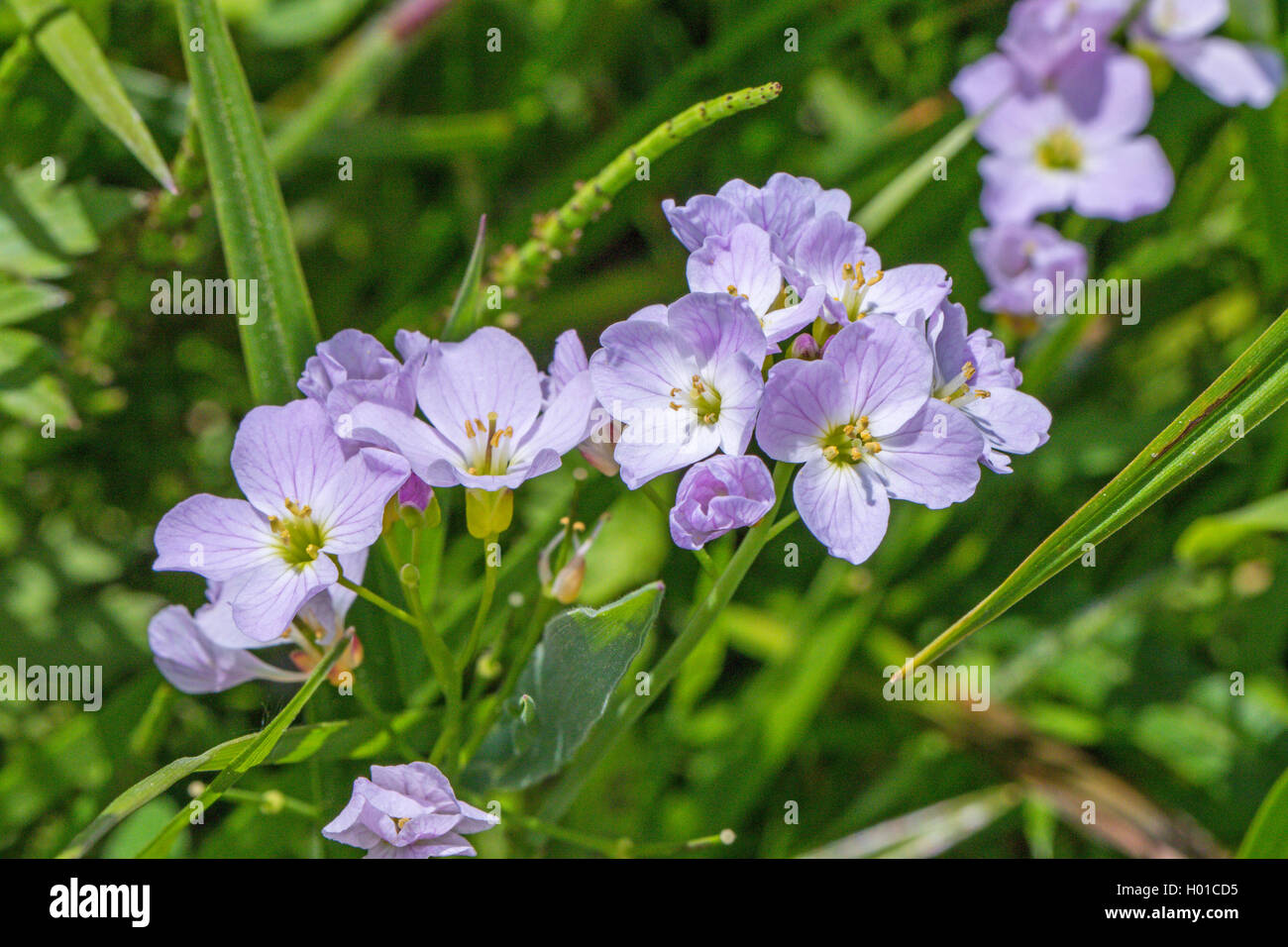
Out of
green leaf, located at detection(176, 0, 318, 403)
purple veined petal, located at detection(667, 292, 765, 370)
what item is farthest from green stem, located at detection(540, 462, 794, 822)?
green leaf, located at detection(176, 0, 318, 403)

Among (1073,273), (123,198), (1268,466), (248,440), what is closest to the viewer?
(248,440)

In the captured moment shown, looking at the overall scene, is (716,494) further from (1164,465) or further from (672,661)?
(1164,465)

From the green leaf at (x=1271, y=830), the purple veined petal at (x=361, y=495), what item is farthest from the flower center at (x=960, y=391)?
the green leaf at (x=1271, y=830)

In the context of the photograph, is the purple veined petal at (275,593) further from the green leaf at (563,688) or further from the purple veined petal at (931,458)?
the purple veined petal at (931,458)

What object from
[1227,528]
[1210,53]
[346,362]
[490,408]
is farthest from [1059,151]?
[346,362]
